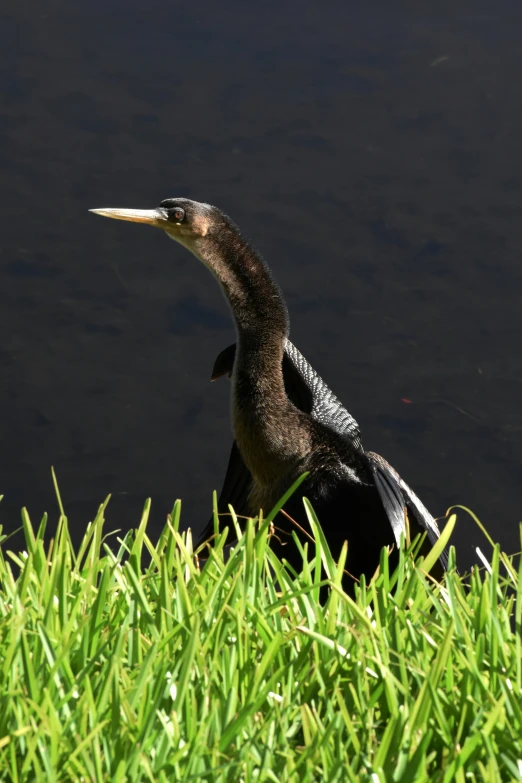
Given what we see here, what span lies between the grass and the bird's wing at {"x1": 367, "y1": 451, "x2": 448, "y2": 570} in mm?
886

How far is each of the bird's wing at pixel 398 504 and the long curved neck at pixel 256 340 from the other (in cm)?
24

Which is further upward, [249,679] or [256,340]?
[256,340]

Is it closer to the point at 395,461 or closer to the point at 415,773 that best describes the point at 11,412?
the point at 395,461

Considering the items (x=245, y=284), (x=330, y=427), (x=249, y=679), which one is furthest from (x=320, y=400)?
(x=249, y=679)

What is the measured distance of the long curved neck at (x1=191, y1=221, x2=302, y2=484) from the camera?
2.96 meters

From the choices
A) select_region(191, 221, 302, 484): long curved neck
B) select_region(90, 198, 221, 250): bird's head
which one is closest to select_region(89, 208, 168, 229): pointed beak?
select_region(90, 198, 221, 250): bird's head

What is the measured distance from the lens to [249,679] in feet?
4.99

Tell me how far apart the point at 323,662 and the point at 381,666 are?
126 millimetres

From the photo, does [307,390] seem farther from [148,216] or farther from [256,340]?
[148,216]

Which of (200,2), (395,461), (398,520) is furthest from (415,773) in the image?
(200,2)

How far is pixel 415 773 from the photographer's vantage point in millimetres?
1358

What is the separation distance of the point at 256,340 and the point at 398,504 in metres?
0.55

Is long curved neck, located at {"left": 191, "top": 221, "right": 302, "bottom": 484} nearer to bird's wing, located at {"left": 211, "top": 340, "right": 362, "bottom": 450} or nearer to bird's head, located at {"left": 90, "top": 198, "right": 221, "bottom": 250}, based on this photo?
bird's head, located at {"left": 90, "top": 198, "right": 221, "bottom": 250}

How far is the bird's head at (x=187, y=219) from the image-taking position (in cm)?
297
